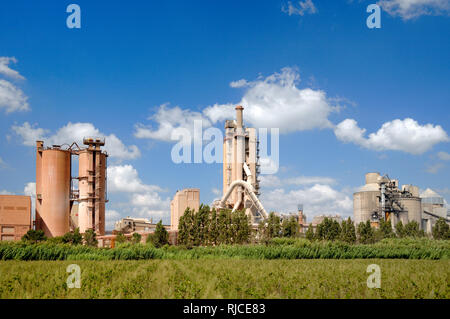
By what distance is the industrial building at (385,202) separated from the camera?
92.1m

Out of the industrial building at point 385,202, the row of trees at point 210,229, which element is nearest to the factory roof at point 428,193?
the industrial building at point 385,202

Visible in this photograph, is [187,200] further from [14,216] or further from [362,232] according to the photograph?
[362,232]

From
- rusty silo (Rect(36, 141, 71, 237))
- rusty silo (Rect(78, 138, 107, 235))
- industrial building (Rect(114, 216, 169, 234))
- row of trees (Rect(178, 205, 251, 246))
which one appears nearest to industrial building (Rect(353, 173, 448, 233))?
row of trees (Rect(178, 205, 251, 246))

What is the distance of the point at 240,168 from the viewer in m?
85.1

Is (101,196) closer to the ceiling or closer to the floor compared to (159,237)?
closer to the ceiling

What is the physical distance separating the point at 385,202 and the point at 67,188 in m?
62.1

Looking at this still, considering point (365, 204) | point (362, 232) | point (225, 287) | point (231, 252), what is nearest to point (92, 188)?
point (231, 252)

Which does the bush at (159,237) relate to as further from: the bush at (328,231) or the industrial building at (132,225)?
the industrial building at (132,225)

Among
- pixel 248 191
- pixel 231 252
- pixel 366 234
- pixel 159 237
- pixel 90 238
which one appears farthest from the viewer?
pixel 248 191

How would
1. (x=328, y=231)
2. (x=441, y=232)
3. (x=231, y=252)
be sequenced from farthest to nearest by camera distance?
(x=441, y=232) < (x=328, y=231) < (x=231, y=252)

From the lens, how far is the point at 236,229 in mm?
66812

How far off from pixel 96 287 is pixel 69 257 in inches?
971
